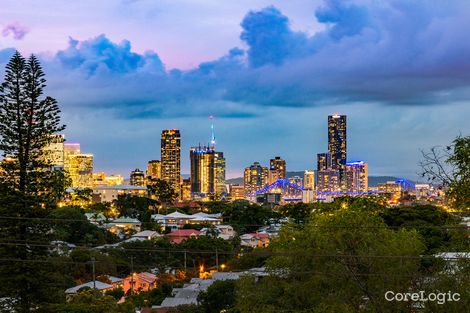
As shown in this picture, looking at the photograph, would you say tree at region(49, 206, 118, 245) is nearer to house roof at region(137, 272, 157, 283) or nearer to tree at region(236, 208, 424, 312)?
house roof at region(137, 272, 157, 283)

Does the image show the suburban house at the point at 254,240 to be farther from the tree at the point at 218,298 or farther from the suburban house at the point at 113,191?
the suburban house at the point at 113,191

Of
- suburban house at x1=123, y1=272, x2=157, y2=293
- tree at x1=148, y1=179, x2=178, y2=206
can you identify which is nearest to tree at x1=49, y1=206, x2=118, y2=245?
suburban house at x1=123, y1=272, x2=157, y2=293

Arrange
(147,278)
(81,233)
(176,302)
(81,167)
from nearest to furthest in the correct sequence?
1. (176,302)
2. (147,278)
3. (81,233)
4. (81,167)

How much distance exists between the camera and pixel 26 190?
61.0 feet

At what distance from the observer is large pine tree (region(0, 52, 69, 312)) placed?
17.6m

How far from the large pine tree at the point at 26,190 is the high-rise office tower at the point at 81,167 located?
472 feet

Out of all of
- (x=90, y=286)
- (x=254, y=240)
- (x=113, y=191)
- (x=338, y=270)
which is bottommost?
(x=254, y=240)

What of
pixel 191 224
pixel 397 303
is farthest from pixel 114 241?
pixel 397 303

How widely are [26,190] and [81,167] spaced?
16139 cm

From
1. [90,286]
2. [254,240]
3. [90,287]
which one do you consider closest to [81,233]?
[254,240]

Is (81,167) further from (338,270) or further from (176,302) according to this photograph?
(338,270)

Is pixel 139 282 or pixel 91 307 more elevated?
pixel 91 307

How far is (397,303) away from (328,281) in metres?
2.21

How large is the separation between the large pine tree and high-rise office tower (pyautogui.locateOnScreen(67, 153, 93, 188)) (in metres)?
144
